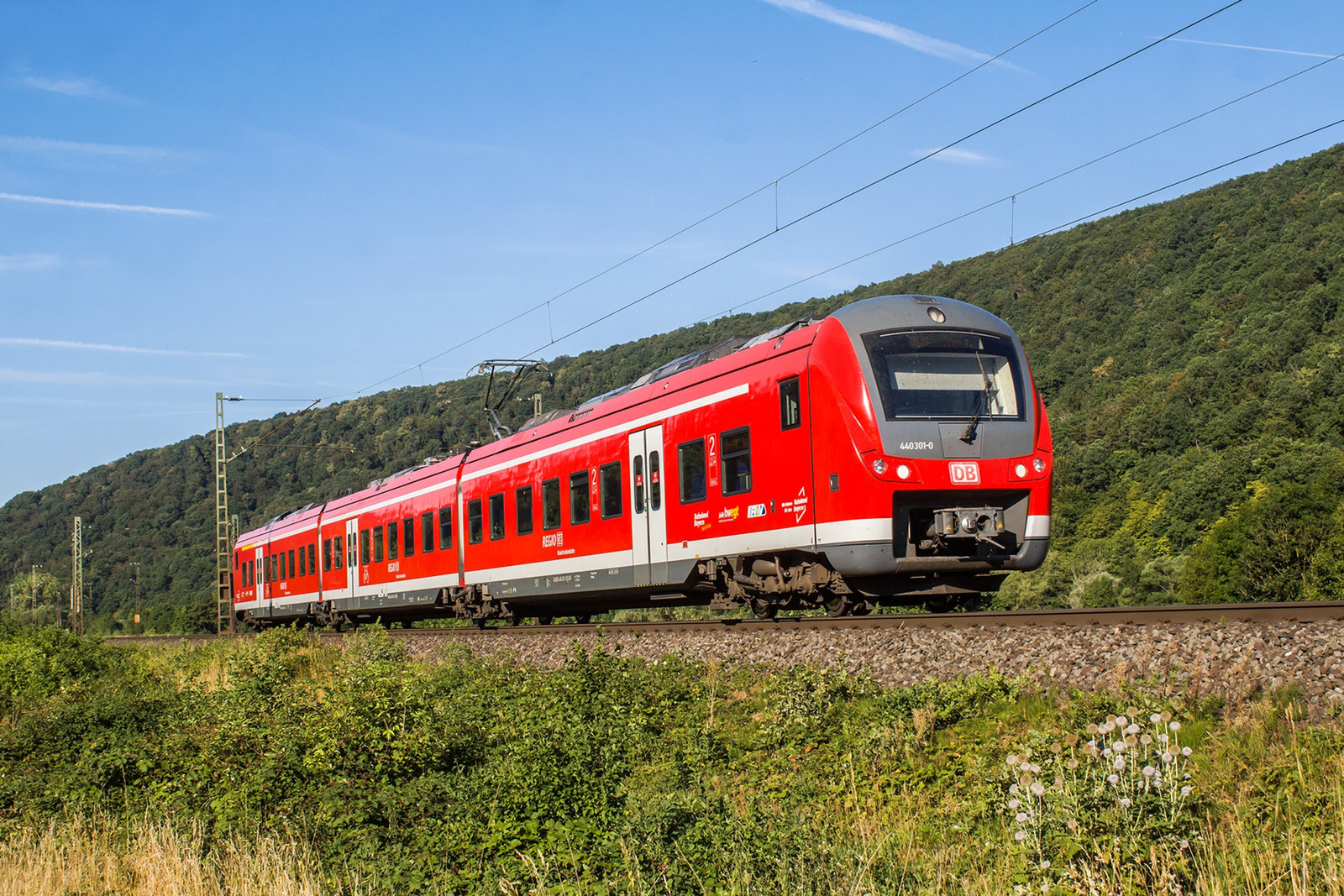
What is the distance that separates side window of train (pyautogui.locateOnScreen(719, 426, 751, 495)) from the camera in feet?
42.0

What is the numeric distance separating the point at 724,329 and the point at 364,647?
67.0 meters

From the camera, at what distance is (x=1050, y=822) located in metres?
5.26

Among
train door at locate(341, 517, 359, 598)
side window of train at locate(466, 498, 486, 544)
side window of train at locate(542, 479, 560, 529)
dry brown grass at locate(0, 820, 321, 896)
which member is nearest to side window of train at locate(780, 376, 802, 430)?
side window of train at locate(542, 479, 560, 529)

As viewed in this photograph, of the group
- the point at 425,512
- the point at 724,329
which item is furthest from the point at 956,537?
the point at 724,329

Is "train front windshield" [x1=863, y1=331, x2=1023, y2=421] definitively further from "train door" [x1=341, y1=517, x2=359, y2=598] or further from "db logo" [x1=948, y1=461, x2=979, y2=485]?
"train door" [x1=341, y1=517, x2=359, y2=598]

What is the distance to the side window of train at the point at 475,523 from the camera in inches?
799

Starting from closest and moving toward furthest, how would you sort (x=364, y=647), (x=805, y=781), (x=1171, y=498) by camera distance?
1. (x=805, y=781)
2. (x=364, y=647)
3. (x=1171, y=498)

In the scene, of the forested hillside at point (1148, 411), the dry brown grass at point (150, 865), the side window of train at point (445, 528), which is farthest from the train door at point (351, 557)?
the dry brown grass at point (150, 865)

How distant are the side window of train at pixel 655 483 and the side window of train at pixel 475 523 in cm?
629

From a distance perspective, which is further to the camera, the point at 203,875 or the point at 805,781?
the point at 805,781

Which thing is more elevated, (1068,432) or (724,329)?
A: (724,329)

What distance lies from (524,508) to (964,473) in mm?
9029

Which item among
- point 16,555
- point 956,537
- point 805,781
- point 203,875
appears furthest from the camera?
point 16,555

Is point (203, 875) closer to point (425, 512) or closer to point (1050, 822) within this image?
point (1050, 822)
